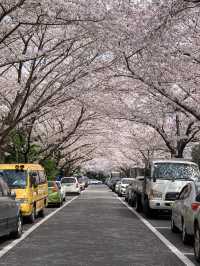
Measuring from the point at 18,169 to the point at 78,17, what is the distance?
5.08 meters

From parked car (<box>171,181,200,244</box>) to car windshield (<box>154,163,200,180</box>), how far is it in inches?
232

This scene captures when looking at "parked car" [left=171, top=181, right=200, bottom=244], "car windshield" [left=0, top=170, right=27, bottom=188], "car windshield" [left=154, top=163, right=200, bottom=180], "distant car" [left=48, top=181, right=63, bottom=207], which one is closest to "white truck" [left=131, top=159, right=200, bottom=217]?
"car windshield" [left=154, top=163, right=200, bottom=180]

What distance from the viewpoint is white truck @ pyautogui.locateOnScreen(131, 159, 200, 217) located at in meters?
19.8

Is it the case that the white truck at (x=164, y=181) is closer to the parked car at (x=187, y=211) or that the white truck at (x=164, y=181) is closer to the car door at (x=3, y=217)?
the parked car at (x=187, y=211)

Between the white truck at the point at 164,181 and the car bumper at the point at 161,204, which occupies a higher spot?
the white truck at the point at 164,181

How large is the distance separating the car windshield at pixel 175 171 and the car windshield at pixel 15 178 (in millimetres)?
5175

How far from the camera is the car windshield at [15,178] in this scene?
17.7 metres

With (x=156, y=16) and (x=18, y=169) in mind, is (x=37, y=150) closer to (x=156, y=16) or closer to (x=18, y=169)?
(x=18, y=169)

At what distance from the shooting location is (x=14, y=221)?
13.3 meters

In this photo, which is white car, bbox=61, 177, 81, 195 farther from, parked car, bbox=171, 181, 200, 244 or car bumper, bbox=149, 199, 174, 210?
parked car, bbox=171, 181, 200, 244

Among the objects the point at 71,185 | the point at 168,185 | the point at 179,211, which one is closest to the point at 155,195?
the point at 168,185

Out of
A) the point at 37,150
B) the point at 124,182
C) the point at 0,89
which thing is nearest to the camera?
the point at 0,89

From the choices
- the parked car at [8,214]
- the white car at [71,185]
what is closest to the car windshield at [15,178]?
the parked car at [8,214]

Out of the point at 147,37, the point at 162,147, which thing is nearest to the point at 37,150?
the point at 162,147
